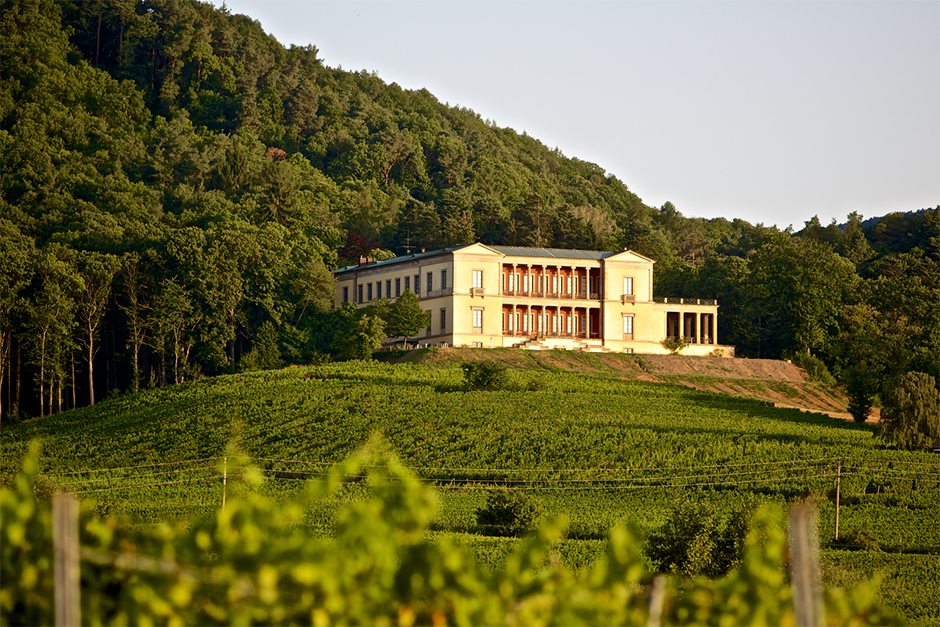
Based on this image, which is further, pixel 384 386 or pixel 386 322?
pixel 386 322

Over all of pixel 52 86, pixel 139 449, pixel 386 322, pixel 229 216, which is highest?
pixel 52 86

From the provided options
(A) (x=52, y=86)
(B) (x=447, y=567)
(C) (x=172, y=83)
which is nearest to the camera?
(B) (x=447, y=567)

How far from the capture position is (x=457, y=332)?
2950 inches

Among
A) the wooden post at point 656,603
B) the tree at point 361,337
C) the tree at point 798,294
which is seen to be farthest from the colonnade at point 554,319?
the wooden post at point 656,603

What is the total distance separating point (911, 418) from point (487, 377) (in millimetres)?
20939

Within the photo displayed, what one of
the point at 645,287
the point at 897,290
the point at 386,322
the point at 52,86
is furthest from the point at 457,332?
the point at 52,86

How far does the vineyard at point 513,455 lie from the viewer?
33.3 meters

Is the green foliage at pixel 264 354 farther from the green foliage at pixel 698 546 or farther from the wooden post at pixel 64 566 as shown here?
the wooden post at pixel 64 566

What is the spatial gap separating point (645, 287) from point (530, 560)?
3014 inches

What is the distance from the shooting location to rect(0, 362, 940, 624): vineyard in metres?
33.3

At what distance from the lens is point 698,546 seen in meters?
26.6

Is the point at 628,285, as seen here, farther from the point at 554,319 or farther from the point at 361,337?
the point at 361,337

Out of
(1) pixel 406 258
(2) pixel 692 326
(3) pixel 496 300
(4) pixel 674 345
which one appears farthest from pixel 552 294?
(2) pixel 692 326

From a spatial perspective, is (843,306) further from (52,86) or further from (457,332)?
(52,86)
